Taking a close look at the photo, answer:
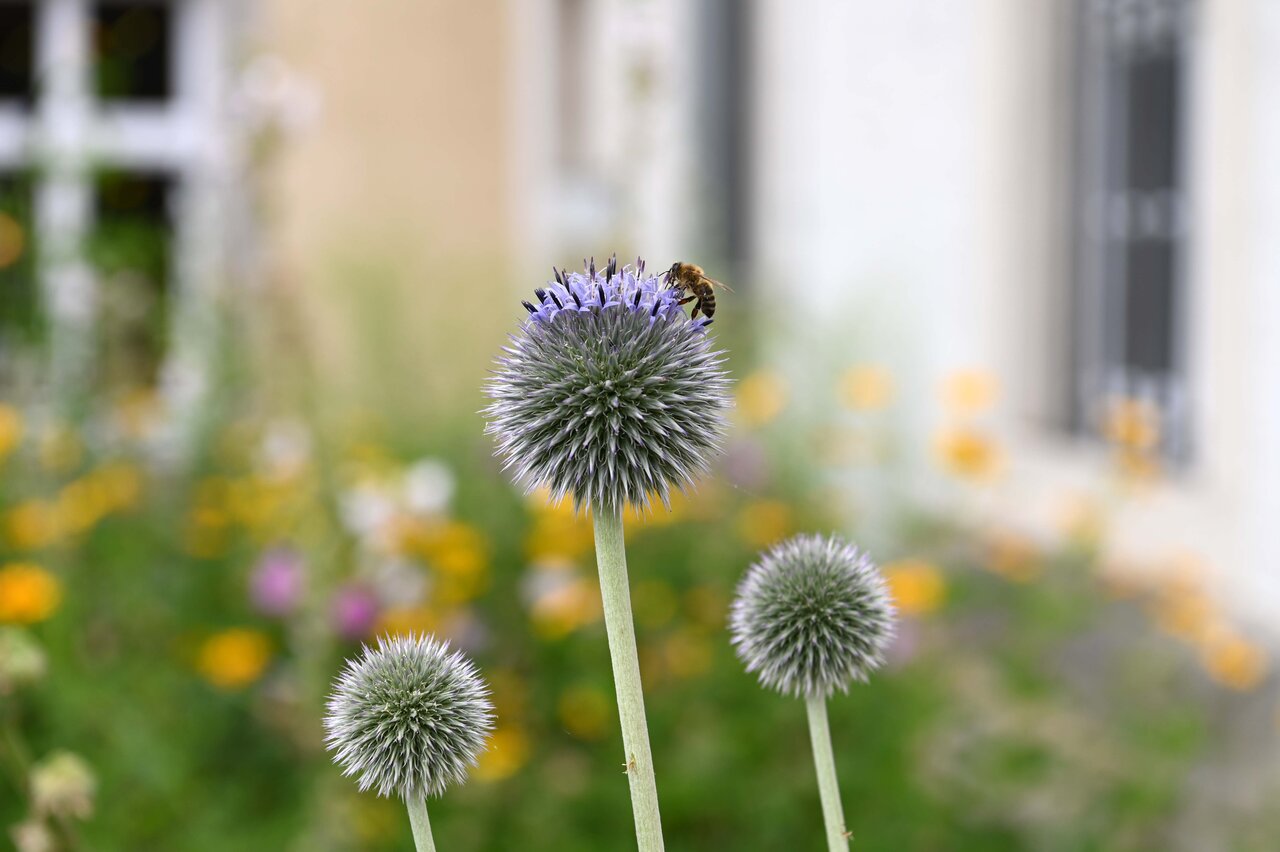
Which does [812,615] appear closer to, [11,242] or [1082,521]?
[1082,521]

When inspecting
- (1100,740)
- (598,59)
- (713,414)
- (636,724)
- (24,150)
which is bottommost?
(1100,740)

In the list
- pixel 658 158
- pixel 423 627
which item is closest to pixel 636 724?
pixel 423 627

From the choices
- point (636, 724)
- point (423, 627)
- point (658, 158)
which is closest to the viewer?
point (636, 724)

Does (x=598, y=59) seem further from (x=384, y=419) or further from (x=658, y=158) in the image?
(x=384, y=419)

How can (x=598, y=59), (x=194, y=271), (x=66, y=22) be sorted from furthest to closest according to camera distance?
(x=66, y=22) < (x=598, y=59) < (x=194, y=271)

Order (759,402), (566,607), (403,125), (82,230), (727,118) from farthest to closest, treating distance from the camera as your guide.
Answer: (403,125), (727,118), (82,230), (759,402), (566,607)

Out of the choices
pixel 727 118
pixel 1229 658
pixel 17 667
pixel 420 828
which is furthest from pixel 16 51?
pixel 420 828
